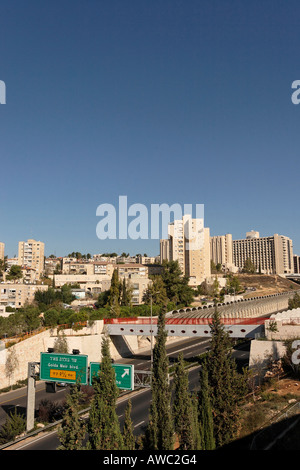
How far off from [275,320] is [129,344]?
27.4 metres

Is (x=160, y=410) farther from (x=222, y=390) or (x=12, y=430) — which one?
(x=12, y=430)

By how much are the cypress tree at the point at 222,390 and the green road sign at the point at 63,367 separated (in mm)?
8071

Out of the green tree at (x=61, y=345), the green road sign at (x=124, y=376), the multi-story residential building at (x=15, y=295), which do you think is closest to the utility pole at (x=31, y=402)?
the green road sign at (x=124, y=376)

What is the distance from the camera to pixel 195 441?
1698cm

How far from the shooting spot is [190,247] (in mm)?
135750

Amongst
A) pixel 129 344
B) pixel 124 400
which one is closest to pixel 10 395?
pixel 124 400

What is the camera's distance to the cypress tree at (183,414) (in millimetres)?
16578

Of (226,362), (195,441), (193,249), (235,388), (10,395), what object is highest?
(193,249)

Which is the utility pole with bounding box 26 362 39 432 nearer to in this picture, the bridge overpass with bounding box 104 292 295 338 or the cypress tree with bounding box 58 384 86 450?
the bridge overpass with bounding box 104 292 295 338

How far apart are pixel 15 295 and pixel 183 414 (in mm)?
80743

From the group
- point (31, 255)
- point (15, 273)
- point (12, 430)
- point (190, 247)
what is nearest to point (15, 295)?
point (15, 273)

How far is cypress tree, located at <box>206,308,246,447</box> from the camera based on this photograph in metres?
18.3
